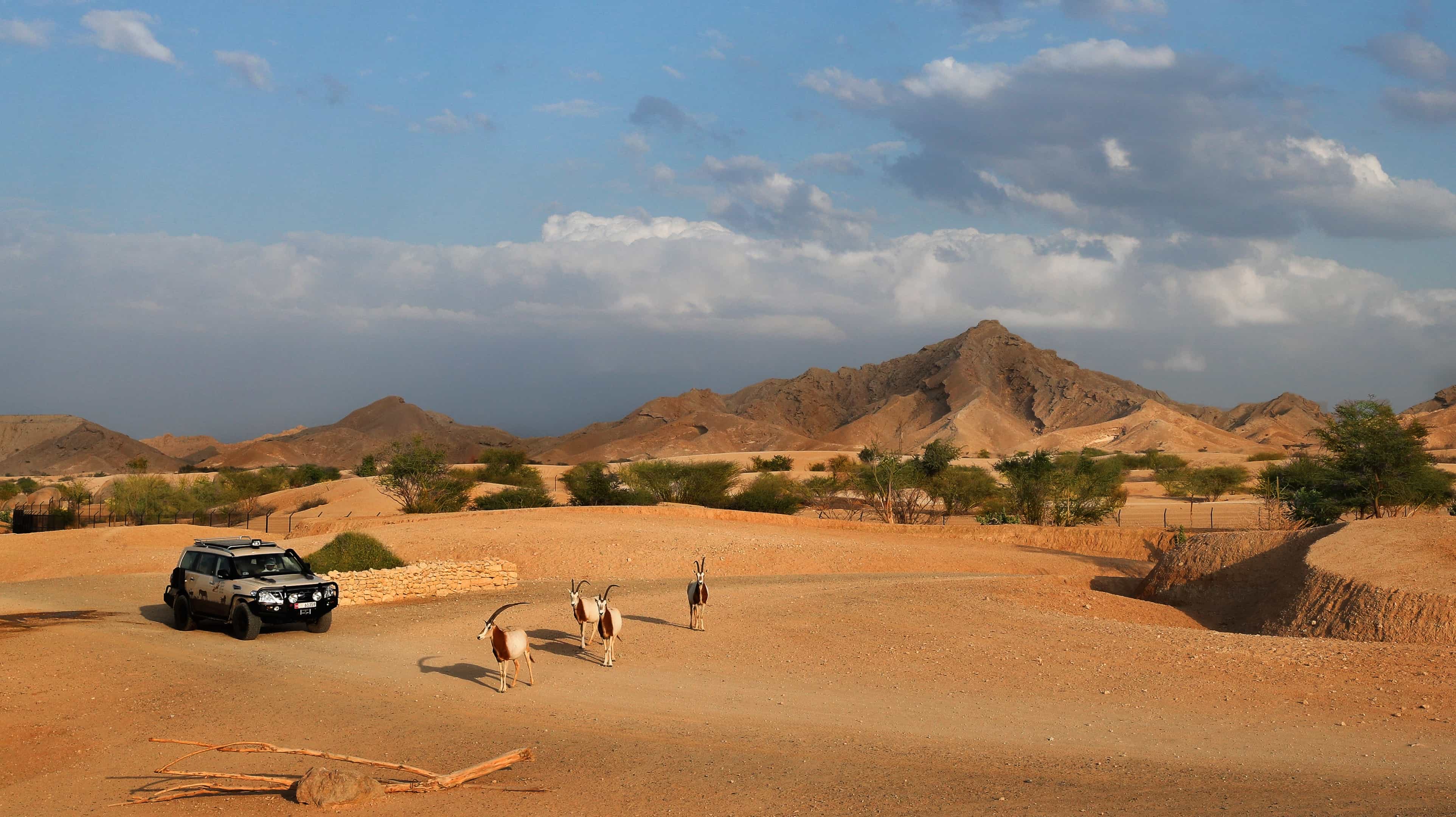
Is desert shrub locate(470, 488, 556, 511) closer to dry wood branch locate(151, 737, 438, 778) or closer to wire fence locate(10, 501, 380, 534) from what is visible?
wire fence locate(10, 501, 380, 534)

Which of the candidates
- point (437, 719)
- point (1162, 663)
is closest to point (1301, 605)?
point (1162, 663)

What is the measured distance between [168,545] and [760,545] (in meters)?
19.1

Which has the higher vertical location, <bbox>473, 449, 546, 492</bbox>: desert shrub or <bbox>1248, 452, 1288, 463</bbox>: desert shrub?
<bbox>1248, 452, 1288, 463</bbox>: desert shrub

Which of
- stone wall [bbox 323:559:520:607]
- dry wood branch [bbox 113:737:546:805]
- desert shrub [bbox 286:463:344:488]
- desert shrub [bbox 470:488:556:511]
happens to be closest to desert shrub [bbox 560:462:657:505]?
desert shrub [bbox 470:488:556:511]

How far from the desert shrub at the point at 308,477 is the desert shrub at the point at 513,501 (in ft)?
88.6

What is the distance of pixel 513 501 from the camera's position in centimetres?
4688

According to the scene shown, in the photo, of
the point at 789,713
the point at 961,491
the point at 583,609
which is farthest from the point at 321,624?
the point at 961,491

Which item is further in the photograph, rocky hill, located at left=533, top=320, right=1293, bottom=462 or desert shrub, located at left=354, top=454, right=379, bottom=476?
rocky hill, located at left=533, top=320, right=1293, bottom=462

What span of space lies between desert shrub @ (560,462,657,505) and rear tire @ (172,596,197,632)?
95.5 feet

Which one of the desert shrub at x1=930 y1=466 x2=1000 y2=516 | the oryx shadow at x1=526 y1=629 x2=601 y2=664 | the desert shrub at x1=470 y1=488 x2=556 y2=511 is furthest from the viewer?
the desert shrub at x1=930 y1=466 x2=1000 y2=516

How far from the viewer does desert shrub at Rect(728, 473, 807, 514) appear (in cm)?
5038

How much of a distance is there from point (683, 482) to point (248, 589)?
35.9 meters

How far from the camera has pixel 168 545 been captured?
31734mm

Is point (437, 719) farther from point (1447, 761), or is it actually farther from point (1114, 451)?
point (1114, 451)
